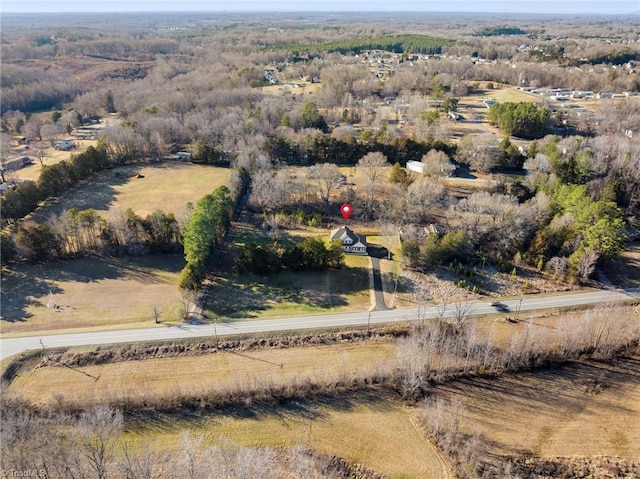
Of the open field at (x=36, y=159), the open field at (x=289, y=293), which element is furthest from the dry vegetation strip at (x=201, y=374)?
the open field at (x=36, y=159)

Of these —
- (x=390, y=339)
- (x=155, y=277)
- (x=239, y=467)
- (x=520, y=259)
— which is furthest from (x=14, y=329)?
(x=520, y=259)

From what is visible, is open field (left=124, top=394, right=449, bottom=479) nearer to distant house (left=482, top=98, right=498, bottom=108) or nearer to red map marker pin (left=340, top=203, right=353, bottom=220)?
red map marker pin (left=340, top=203, right=353, bottom=220)

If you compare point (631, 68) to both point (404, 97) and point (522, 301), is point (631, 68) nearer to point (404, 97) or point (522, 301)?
point (404, 97)

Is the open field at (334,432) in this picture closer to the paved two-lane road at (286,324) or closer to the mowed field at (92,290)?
the paved two-lane road at (286,324)

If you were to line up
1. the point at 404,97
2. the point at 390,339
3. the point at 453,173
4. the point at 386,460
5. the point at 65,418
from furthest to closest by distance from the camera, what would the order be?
the point at 404,97 < the point at 453,173 < the point at 390,339 < the point at 65,418 < the point at 386,460

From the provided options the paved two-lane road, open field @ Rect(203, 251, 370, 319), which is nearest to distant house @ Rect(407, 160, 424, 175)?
open field @ Rect(203, 251, 370, 319)

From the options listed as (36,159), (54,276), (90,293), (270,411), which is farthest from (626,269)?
(36,159)
